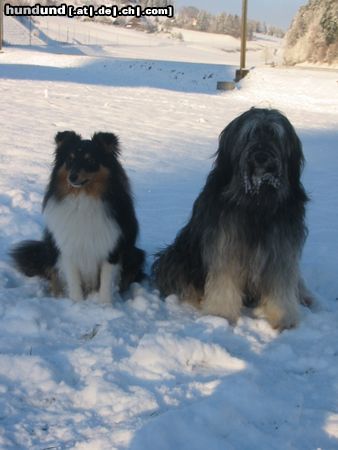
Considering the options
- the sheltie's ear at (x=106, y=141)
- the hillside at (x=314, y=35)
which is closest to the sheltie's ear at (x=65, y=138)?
the sheltie's ear at (x=106, y=141)

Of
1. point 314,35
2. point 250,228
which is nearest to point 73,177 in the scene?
point 250,228

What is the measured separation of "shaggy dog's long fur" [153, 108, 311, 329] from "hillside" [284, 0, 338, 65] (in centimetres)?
1888

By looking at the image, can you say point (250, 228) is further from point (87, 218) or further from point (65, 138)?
point (65, 138)

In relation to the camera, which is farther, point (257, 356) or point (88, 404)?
point (257, 356)

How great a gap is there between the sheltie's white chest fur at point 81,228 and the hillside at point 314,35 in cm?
1909

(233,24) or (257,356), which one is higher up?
(233,24)

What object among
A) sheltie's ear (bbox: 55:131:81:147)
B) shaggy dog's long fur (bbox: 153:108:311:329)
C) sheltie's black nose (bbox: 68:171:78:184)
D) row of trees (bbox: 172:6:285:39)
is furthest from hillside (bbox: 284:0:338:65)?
row of trees (bbox: 172:6:285:39)

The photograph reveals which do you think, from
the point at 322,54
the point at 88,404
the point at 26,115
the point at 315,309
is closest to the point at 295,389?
the point at 88,404

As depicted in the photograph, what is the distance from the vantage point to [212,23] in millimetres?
86438

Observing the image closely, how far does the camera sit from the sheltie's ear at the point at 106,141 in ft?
12.3

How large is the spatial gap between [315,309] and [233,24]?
8569cm

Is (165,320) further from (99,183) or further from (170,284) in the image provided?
(99,183)

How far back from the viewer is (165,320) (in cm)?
372

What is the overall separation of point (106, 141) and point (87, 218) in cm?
56
